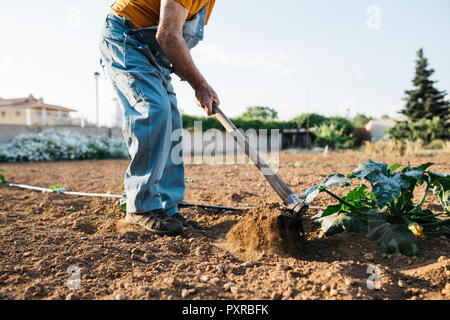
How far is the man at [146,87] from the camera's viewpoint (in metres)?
1.95

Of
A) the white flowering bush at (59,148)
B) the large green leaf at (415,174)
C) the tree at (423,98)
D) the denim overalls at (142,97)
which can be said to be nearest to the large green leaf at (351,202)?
the large green leaf at (415,174)

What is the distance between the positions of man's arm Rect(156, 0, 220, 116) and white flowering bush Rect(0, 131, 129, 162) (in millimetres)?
7629

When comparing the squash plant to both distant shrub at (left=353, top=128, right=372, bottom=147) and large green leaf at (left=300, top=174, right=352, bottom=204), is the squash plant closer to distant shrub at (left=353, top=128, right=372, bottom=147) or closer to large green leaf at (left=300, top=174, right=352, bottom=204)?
large green leaf at (left=300, top=174, right=352, bottom=204)

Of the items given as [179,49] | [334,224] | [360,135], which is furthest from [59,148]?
[360,135]

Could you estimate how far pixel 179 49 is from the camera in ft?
6.07

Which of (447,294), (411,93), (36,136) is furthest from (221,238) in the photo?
(411,93)

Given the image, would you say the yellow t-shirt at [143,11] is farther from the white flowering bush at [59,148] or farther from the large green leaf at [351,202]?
the white flowering bush at [59,148]

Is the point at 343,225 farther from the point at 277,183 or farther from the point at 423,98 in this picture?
the point at 423,98

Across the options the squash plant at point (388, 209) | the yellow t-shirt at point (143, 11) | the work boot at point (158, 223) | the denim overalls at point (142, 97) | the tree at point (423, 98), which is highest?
the tree at point (423, 98)

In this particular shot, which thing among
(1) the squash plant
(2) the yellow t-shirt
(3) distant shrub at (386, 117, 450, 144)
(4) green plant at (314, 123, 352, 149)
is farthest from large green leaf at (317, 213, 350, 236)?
(3) distant shrub at (386, 117, 450, 144)

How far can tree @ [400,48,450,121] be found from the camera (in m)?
26.7

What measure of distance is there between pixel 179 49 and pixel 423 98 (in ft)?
104

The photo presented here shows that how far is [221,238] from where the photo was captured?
195 centimetres

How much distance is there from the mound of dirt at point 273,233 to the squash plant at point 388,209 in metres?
0.15
